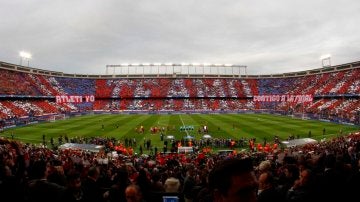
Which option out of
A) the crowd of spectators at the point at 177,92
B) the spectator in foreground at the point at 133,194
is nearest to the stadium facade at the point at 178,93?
the crowd of spectators at the point at 177,92

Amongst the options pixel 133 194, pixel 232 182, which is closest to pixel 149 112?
pixel 133 194

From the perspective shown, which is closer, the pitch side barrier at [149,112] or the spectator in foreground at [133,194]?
the spectator in foreground at [133,194]

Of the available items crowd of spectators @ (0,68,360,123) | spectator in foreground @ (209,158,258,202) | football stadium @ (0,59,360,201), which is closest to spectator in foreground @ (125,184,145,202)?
spectator in foreground @ (209,158,258,202)

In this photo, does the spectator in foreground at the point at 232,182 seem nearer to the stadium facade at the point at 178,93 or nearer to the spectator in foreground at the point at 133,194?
the spectator in foreground at the point at 133,194

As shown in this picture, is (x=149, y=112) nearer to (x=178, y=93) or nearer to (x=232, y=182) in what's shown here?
(x=178, y=93)

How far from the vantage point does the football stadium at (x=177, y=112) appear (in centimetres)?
4169

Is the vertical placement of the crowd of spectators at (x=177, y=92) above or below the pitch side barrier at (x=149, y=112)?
above

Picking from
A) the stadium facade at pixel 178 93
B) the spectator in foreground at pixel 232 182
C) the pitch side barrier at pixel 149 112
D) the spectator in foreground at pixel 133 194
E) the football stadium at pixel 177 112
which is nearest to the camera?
the spectator in foreground at pixel 232 182

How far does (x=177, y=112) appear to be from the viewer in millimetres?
108250

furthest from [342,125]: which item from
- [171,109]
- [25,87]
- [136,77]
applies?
[136,77]

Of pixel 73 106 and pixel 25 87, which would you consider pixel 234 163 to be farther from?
pixel 73 106

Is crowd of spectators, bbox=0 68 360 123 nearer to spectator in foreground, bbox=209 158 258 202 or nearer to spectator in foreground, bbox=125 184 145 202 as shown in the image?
spectator in foreground, bbox=125 184 145 202

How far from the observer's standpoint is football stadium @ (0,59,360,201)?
4169 cm

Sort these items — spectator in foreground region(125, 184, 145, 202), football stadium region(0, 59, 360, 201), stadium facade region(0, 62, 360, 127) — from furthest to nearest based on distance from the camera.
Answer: stadium facade region(0, 62, 360, 127) < football stadium region(0, 59, 360, 201) < spectator in foreground region(125, 184, 145, 202)
